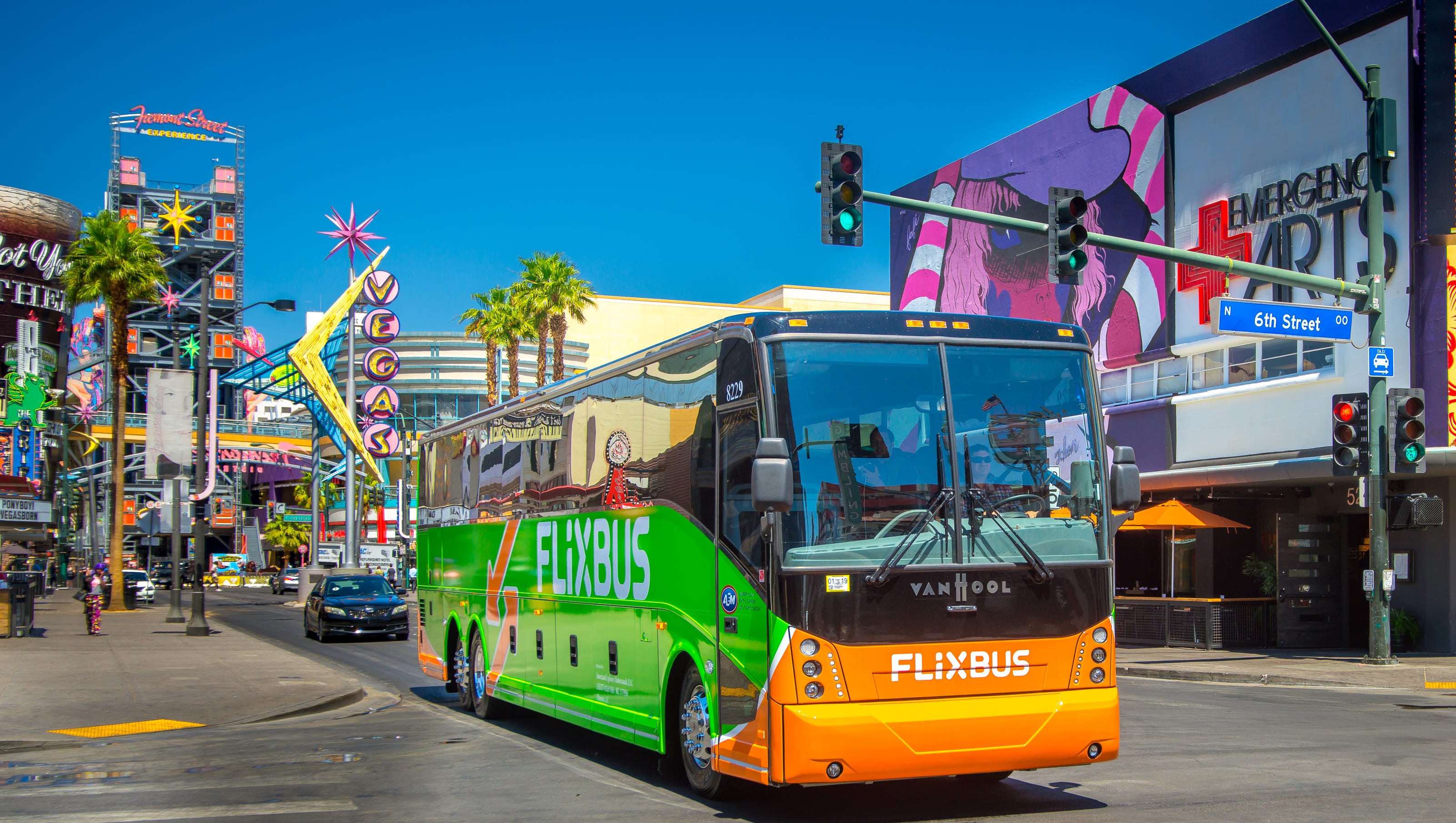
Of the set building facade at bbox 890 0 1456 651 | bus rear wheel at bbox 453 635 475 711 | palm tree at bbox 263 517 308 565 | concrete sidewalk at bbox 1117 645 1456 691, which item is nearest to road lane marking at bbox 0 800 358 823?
bus rear wheel at bbox 453 635 475 711

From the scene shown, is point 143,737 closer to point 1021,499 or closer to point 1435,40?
point 1021,499

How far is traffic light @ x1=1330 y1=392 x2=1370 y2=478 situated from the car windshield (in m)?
20.8

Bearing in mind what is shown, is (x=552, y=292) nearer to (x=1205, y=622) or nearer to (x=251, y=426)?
(x=1205, y=622)

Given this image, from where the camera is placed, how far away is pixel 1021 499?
849 cm

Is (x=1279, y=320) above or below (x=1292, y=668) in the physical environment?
above

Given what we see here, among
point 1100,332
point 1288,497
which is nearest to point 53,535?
point 1100,332

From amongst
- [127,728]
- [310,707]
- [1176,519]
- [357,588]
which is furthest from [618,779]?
[357,588]

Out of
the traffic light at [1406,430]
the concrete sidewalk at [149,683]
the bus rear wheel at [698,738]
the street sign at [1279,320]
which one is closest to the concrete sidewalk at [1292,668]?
the traffic light at [1406,430]

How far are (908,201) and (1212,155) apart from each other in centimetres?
1349

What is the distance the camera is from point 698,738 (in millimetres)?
9266

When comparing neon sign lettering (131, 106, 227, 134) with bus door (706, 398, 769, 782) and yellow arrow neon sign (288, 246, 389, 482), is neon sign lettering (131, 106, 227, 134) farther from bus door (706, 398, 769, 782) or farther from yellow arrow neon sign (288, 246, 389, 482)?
bus door (706, 398, 769, 782)

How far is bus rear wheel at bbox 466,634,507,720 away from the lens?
14883 mm

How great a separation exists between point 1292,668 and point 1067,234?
8836mm

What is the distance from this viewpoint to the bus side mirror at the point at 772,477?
766 centimetres
